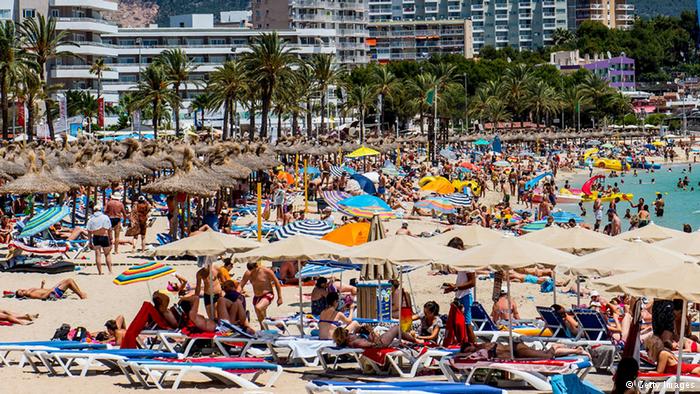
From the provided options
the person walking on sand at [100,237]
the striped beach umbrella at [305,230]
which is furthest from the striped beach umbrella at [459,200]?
the person walking on sand at [100,237]

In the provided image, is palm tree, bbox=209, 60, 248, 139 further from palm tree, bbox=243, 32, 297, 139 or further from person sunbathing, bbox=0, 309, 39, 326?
person sunbathing, bbox=0, 309, 39, 326

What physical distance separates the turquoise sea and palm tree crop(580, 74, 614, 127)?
95.8 feet

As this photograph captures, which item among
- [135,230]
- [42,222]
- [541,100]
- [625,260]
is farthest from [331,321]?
[541,100]

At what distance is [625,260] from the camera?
1252 cm

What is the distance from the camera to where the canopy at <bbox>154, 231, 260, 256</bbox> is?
1498 centimetres

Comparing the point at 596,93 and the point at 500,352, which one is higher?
the point at 596,93

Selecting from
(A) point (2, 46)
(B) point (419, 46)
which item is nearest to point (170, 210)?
(A) point (2, 46)

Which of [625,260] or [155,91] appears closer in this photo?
[625,260]

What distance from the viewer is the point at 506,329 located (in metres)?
14.5

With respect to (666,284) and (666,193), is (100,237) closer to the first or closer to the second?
(666,284)

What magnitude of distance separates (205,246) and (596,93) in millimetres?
110670

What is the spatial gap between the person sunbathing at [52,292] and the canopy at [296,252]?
14.9ft

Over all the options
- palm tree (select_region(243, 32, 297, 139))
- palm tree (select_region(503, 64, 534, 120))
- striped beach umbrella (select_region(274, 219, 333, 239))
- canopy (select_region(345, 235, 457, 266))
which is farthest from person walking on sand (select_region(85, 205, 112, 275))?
palm tree (select_region(503, 64, 534, 120))

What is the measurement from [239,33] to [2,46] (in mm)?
55778
